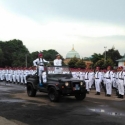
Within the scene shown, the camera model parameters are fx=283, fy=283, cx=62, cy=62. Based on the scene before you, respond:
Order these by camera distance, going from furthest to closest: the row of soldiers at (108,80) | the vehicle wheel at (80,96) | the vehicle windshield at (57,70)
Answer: the row of soldiers at (108,80) → the vehicle windshield at (57,70) → the vehicle wheel at (80,96)

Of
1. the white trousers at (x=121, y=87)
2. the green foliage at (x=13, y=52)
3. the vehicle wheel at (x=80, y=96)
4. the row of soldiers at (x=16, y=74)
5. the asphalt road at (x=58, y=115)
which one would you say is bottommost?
the asphalt road at (x=58, y=115)

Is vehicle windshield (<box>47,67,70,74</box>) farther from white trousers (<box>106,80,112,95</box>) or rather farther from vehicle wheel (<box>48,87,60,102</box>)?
white trousers (<box>106,80,112,95</box>)

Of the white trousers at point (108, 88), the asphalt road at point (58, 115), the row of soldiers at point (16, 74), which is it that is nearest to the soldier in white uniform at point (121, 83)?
the white trousers at point (108, 88)

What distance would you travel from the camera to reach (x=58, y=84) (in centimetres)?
1248

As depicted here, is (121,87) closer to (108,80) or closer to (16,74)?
(108,80)

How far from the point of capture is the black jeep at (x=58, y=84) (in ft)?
40.8

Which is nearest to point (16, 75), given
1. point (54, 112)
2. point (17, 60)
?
point (54, 112)

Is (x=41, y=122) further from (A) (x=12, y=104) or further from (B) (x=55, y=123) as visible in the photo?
(A) (x=12, y=104)

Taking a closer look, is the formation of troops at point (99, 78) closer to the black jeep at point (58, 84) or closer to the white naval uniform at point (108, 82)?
the white naval uniform at point (108, 82)

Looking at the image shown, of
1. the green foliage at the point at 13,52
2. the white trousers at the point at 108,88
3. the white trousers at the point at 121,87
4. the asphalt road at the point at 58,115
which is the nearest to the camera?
the asphalt road at the point at 58,115

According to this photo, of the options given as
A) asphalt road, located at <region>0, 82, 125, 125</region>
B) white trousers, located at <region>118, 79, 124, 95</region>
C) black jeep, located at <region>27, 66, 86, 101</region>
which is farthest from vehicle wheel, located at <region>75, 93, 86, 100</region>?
white trousers, located at <region>118, 79, 124, 95</region>

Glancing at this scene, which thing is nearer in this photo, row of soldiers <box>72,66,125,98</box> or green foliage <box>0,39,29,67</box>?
row of soldiers <box>72,66,125,98</box>

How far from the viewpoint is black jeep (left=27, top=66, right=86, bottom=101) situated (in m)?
12.4

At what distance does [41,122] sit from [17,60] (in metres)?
67.1
